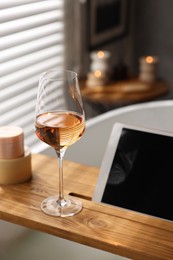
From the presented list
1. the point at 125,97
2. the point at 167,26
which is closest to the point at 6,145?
the point at 125,97

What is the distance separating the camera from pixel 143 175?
83cm

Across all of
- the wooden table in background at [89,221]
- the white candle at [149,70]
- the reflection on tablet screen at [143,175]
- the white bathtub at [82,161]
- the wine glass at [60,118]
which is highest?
the wine glass at [60,118]

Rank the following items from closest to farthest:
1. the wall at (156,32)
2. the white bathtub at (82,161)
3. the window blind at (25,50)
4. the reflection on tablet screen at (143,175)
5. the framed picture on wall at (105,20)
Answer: the reflection on tablet screen at (143,175) → the white bathtub at (82,161) → the window blind at (25,50) → the framed picture on wall at (105,20) → the wall at (156,32)

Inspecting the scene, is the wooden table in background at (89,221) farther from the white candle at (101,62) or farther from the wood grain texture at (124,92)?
the white candle at (101,62)

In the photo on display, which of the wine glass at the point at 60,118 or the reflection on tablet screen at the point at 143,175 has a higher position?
the wine glass at the point at 60,118

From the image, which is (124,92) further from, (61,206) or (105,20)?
(61,206)

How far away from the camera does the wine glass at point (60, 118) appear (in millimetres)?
743

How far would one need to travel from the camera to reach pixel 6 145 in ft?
2.87

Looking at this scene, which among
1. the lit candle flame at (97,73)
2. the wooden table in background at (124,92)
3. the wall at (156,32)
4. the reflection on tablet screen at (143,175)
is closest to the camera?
the reflection on tablet screen at (143,175)

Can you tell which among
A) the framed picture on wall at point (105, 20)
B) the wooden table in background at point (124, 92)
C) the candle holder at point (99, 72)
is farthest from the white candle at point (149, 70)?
the framed picture on wall at point (105, 20)

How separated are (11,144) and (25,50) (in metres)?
1.26

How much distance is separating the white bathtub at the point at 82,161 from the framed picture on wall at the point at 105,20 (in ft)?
4.25

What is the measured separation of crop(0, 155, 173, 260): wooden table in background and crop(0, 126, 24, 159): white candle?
0.06m

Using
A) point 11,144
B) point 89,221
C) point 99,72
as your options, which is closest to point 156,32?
point 99,72
